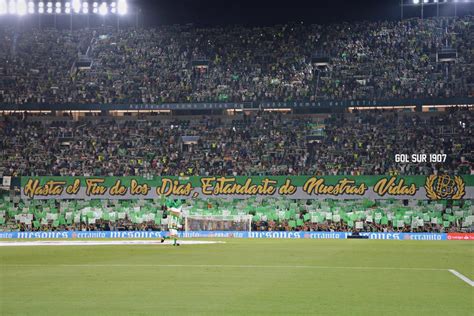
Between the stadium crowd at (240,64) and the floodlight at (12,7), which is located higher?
the floodlight at (12,7)

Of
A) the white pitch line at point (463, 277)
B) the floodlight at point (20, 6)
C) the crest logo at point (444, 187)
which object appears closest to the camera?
the white pitch line at point (463, 277)

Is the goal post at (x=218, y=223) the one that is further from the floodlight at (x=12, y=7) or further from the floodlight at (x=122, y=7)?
the floodlight at (x=12, y=7)

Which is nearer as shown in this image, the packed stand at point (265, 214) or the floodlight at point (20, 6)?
the packed stand at point (265, 214)

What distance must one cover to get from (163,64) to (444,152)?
30781mm

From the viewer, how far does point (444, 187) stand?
56.0m

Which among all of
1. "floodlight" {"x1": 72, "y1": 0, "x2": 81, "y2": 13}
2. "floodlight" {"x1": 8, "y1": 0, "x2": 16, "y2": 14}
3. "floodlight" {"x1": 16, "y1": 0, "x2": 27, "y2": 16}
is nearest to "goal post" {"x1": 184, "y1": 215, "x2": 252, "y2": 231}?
"floodlight" {"x1": 72, "y1": 0, "x2": 81, "y2": 13}

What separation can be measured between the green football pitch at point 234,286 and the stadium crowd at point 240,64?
45.7 meters

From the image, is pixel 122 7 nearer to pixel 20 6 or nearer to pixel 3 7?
pixel 20 6

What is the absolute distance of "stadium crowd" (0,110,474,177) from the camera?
60.9 m

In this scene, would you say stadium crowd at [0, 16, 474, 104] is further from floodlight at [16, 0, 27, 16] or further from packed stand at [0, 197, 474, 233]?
packed stand at [0, 197, 474, 233]

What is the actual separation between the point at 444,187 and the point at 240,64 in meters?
27.1

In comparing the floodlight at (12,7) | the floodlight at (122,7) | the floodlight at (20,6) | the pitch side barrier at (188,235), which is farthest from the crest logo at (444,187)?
the floodlight at (12,7)

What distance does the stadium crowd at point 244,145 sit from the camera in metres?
60.9

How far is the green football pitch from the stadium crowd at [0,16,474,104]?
4567 centimetres
